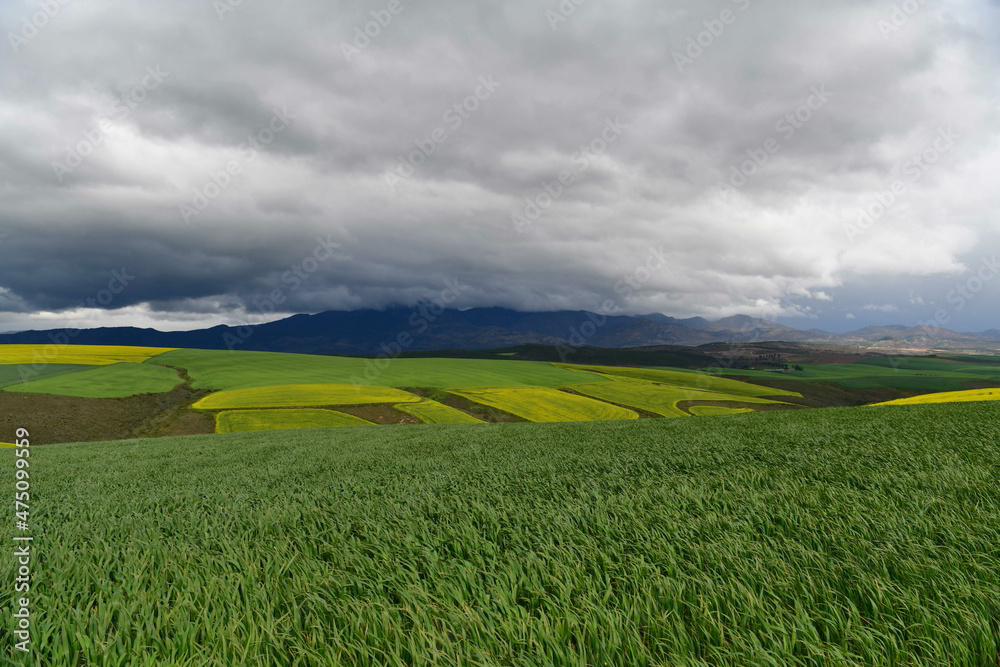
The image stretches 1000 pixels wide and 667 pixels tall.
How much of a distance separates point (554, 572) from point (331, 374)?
281ft

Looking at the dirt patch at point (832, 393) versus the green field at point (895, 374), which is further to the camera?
the green field at point (895, 374)

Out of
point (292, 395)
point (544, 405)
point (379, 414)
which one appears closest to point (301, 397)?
point (292, 395)

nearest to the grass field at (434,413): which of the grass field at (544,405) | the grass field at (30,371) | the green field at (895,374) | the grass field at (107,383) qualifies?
the grass field at (544,405)

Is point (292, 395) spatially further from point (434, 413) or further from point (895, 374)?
point (895, 374)

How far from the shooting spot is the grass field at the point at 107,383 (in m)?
53.6

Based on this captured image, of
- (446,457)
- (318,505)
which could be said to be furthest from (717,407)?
(318,505)

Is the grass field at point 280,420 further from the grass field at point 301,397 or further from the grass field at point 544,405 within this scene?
the grass field at point 544,405

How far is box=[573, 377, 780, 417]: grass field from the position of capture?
6618 cm

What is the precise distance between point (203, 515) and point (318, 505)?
1.67 m

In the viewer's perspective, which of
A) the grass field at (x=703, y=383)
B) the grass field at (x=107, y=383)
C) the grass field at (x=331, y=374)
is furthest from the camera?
the grass field at (x=703, y=383)

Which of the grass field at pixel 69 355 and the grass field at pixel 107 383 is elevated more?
the grass field at pixel 69 355

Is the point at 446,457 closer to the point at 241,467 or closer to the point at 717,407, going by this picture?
the point at 241,467

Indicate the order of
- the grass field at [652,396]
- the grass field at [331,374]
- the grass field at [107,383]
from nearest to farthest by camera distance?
the grass field at [107,383], the grass field at [652,396], the grass field at [331,374]

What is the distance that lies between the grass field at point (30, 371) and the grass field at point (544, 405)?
61.7 meters
